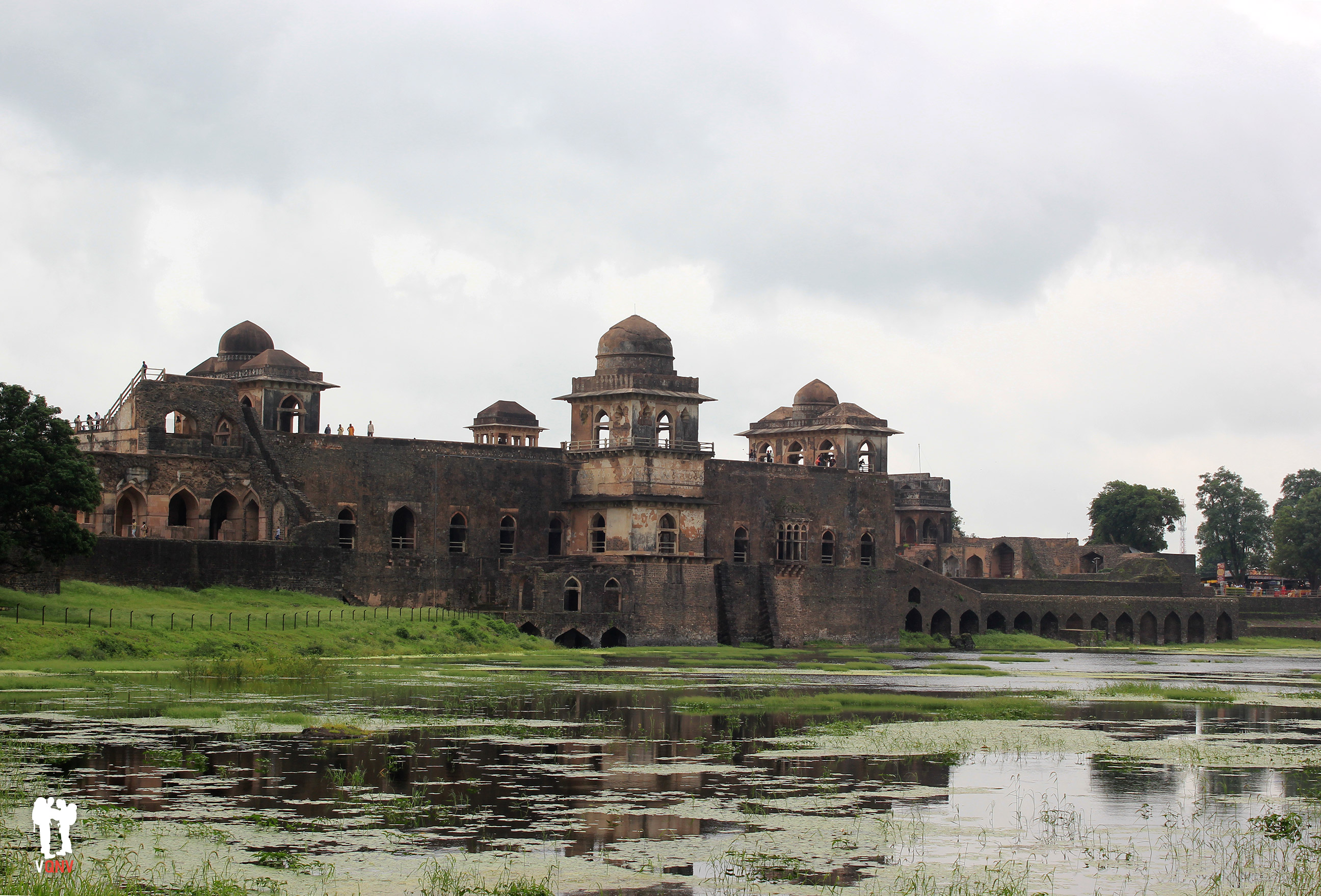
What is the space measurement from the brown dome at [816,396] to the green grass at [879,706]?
41030mm

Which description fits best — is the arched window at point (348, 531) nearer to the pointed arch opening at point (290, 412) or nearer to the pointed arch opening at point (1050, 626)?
the pointed arch opening at point (290, 412)

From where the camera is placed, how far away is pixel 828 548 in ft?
212

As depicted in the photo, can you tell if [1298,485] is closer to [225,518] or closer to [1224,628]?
[1224,628]

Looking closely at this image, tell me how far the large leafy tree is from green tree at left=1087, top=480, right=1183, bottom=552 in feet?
225

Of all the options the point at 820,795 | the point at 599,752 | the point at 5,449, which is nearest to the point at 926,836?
the point at 820,795

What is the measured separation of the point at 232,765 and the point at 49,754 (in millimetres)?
2075

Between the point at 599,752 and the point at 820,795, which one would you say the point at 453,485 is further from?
the point at 820,795

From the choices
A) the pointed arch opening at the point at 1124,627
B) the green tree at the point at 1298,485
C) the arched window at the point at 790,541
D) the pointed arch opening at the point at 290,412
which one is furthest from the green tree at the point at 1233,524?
the pointed arch opening at the point at 290,412

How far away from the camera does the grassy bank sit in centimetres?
3272

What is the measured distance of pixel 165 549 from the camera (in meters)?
43.1

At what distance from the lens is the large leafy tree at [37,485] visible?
3609 centimetres

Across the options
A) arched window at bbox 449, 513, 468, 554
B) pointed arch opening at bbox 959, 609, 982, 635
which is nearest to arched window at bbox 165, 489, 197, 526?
arched window at bbox 449, 513, 468, 554

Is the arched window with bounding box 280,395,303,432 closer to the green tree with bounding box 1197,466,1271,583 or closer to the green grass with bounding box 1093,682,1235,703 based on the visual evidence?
the green grass with bounding box 1093,682,1235,703

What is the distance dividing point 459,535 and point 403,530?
1931 millimetres
